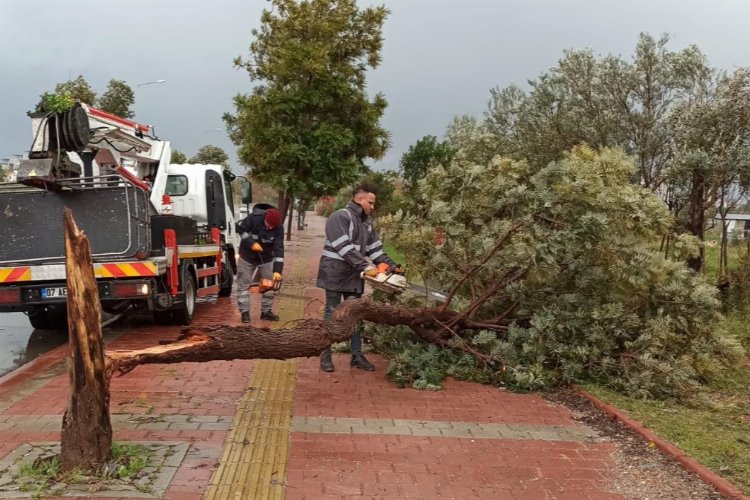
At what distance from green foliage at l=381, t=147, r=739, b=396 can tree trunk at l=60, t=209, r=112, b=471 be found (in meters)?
3.65

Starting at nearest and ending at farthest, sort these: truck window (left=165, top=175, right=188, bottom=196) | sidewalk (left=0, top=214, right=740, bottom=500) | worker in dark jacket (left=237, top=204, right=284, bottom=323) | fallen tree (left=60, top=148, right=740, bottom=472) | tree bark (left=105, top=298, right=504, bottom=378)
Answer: sidewalk (left=0, top=214, right=740, bottom=500)
tree bark (left=105, top=298, right=504, bottom=378)
fallen tree (left=60, top=148, right=740, bottom=472)
worker in dark jacket (left=237, top=204, right=284, bottom=323)
truck window (left=165, top=175, right=188, bottom=196)

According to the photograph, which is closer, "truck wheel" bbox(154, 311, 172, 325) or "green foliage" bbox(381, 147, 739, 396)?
"green foliage" bbox(381, 147, 739, 396)

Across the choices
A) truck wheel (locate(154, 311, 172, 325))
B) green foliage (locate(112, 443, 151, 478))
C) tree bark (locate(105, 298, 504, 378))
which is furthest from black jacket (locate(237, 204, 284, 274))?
green foliage (locate(112, 443, 151, 478))

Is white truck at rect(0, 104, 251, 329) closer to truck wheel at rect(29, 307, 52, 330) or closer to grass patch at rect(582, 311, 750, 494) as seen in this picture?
truck wheel at rect(29, 307, 52, 330)

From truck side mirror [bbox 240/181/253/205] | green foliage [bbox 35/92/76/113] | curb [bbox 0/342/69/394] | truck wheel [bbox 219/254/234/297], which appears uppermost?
green foliage [bbox 35/92/76/113]

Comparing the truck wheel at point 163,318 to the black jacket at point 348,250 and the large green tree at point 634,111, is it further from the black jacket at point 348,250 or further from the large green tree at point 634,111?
the large green tree at point 634,111

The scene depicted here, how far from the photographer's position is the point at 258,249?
8633 millimetres

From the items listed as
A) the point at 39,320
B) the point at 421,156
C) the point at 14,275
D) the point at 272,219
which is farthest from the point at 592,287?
the point at 421,156

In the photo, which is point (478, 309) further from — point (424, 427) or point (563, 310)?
point (424, 427)

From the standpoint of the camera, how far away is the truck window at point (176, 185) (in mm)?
11289

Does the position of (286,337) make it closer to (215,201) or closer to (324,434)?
(324,434)

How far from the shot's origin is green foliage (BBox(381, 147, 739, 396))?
19.4ft

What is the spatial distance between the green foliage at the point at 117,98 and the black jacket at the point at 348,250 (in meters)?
18.7

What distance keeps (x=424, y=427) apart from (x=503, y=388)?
4.77 ft
